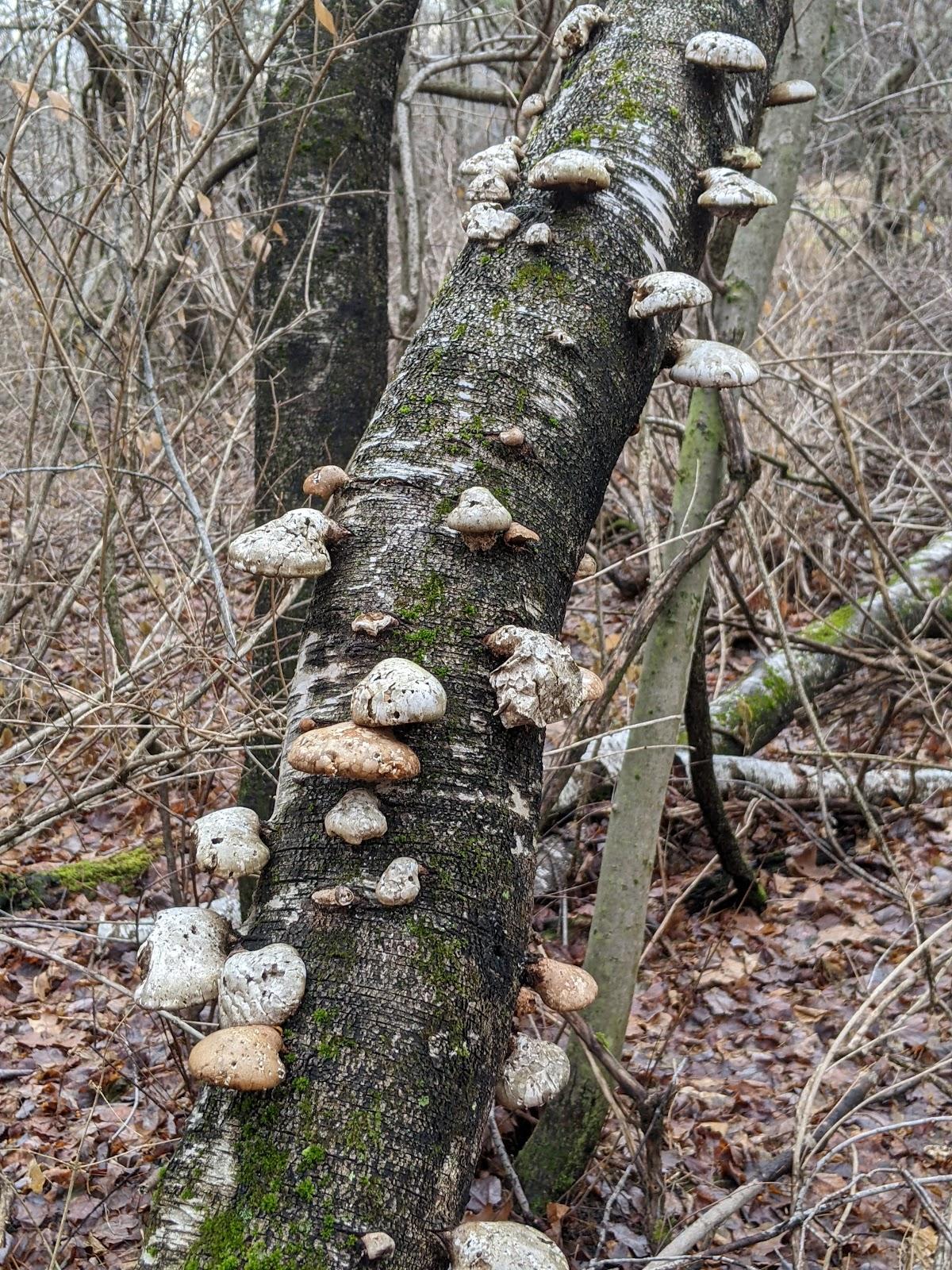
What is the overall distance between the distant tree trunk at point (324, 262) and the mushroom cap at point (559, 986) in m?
2.90

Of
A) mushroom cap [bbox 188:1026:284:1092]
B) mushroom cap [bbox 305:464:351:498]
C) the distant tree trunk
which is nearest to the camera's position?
mushroom cap [bbox 188:1026:284:1092]

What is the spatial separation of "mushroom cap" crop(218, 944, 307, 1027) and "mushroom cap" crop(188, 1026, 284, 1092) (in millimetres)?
32

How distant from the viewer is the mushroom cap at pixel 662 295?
197cm

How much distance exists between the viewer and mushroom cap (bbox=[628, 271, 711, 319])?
197 centimetres

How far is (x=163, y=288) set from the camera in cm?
468

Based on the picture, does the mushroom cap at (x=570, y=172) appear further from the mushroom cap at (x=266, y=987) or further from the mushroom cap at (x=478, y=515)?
the mushroom cap at (x=266, y=987)

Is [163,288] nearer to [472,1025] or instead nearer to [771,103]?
[771,103]

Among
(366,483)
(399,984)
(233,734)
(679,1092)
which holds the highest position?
(366,483)

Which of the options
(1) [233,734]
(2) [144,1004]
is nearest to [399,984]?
(2) [144,1004]

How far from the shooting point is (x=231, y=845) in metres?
1.79

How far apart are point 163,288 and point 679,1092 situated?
429 cm

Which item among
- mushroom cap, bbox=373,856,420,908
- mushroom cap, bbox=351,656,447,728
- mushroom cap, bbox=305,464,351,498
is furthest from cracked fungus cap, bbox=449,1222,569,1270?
mushroom cap, bbox=305,464,351,498

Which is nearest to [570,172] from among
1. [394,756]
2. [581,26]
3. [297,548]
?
[581,26]

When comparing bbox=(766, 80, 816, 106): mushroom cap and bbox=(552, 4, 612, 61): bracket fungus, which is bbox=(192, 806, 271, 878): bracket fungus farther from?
bbox=(766, 80, 816, 106): mushroom cap
